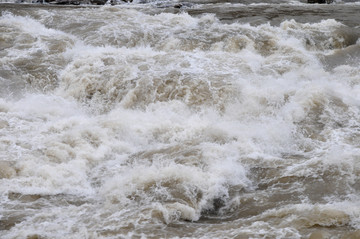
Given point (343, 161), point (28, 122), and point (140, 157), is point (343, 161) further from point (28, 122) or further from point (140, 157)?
point (28, 122)

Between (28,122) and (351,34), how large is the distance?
852 centimetres

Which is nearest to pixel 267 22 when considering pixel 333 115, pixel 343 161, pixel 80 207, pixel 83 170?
pixel 333 115

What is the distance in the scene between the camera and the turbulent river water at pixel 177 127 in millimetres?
4918

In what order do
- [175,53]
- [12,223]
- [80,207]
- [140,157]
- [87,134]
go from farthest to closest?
[175,53], [87,134], [140,157], [80,207], [12,223]

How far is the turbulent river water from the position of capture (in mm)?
4918

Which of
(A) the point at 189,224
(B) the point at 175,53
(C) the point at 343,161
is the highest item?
(B) the point at 175,53

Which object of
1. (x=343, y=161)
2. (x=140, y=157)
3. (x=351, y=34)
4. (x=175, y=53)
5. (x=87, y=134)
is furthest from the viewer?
(x=351, y=34)

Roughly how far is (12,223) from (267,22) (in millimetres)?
9912

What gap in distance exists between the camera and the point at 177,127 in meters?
7.32

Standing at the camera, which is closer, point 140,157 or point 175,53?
point 140,157

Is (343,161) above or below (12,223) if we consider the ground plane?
above

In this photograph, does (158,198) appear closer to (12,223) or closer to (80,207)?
(80,207)

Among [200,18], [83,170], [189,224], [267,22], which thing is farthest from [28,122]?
[267,22]

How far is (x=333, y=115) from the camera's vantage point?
7500 millimetres
